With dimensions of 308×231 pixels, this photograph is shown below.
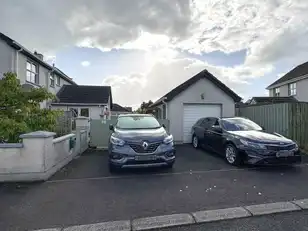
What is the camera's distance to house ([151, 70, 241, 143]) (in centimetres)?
1330

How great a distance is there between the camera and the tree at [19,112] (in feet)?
21.8

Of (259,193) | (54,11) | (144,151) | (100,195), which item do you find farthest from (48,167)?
(54,11)

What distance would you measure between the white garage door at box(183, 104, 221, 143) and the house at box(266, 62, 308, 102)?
11993 mm

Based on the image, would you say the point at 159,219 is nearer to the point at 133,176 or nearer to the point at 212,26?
the point at 133,176

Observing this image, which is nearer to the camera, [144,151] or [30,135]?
[30,135]

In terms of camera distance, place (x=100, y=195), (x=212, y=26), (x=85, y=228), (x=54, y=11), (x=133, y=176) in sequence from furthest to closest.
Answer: (x=212, y=26)
(x=54, y=11)
(x=133, y=176)
(x=100, y=195)
(x=85, y=228)

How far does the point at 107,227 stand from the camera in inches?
139

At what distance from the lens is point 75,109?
2067 cm

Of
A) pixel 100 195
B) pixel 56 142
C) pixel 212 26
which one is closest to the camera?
pixel 100 195

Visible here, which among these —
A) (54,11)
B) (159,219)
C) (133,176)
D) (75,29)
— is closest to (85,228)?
(159,219)


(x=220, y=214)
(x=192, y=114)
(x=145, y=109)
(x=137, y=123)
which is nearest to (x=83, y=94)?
(x=145, y=109)

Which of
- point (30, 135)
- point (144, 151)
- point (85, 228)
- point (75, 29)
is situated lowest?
point (85, 228)

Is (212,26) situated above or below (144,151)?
above

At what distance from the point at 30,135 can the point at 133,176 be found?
281 centimetres
